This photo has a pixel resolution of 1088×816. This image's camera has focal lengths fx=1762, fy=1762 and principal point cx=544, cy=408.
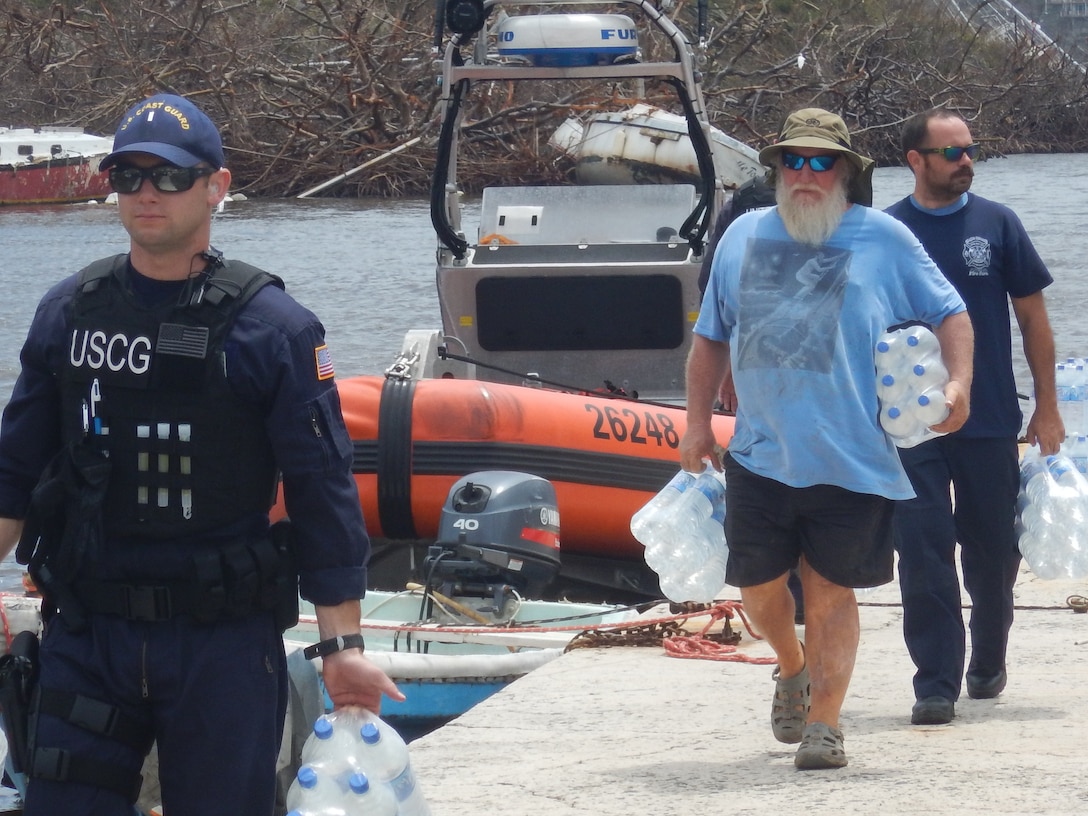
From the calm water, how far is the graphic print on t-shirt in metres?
9.00

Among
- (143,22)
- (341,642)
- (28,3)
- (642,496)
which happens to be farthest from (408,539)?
(28,3)

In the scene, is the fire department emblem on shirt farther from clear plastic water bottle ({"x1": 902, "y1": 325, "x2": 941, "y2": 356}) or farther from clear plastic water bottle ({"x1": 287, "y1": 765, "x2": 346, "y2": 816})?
clear plastic water bottle ({"x1": 287, "y1": 765, "x2": 346, "y2": 816})

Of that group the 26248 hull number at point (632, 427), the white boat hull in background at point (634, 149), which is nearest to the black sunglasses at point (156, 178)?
the 26248 hull number at point (632, 427)

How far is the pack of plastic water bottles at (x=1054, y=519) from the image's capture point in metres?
4.23

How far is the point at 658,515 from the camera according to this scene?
4.09 metres

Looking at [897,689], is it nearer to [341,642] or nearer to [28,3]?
[341,642]

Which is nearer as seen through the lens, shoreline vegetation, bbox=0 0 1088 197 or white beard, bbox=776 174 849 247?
white beard, bbox=776 174 849 247

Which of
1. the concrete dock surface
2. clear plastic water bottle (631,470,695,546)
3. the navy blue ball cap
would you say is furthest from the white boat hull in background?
the navy blue ball cap

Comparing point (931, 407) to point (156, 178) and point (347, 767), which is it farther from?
point (156, 178)

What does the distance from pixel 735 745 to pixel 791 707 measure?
0.22 m

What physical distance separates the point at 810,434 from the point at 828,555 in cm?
27

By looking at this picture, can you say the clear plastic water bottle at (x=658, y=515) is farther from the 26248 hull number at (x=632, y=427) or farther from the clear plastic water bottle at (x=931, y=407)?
the 26248 hull number at (x=632, y=427)

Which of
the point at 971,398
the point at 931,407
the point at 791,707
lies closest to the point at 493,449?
the point at 971,398

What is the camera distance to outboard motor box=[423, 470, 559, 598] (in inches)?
244
